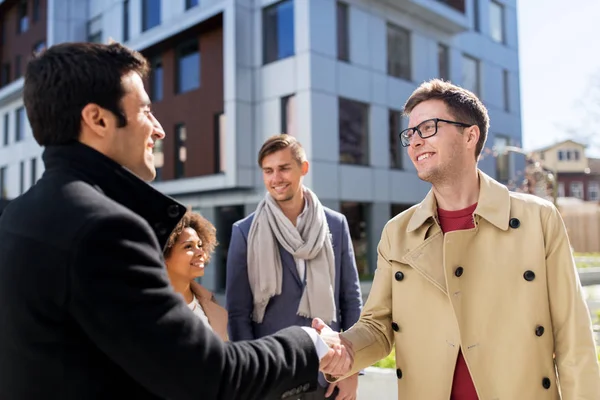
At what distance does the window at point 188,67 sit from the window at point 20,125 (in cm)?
1386

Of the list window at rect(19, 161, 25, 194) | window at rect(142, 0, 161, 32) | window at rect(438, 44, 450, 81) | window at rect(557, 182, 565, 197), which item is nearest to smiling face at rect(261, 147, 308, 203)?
window at rect(438, 44, 450, 81)

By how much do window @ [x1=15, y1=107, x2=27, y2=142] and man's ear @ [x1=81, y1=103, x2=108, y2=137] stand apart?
3134cm

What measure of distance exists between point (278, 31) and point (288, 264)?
14894 mm

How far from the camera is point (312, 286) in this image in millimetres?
3633

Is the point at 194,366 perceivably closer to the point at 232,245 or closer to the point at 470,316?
the point at 470,316

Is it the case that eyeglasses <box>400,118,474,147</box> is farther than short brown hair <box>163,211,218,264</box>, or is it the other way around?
short brown hair <box>163,211,218,264</box>

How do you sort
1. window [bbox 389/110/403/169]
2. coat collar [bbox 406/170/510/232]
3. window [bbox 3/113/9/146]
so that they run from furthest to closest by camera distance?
window [bbox 3/113/9/146] → window [bbox 389/110/403/169] → coat collar [bbox 406/170/510/232]

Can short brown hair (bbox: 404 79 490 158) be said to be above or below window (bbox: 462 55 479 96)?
below

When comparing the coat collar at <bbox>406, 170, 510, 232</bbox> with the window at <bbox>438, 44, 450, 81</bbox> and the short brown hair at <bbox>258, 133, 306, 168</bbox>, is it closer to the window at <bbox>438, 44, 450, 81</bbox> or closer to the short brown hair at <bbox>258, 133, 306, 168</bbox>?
the short brown hair at <bbox>258, 133, 306, 168</bbox>

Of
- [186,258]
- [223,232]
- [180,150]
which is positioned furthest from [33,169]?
[186,258]

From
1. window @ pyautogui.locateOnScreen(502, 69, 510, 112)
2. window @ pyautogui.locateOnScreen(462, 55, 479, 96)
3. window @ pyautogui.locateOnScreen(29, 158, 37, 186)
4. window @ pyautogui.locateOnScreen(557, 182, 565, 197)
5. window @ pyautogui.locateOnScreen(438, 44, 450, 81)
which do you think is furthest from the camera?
window @ pyautogui.locateOnScreen(557, 182, 565, 197)

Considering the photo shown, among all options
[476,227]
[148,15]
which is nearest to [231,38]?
[148,15]

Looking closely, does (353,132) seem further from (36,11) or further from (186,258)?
(36,11)

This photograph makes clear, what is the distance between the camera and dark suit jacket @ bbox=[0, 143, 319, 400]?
1445 millimetres
